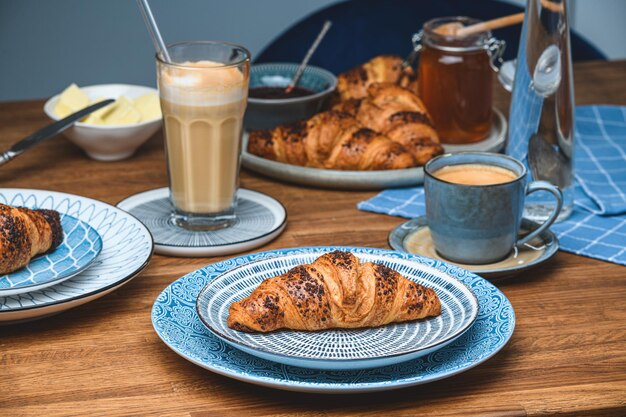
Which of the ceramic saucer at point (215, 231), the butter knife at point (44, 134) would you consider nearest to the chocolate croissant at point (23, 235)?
the ceramic saucer at point (215, 231)

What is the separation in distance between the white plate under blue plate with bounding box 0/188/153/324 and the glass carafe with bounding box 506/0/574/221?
2.04ft

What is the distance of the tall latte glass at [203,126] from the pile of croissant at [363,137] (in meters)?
0.24

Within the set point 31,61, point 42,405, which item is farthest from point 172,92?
point 31,61

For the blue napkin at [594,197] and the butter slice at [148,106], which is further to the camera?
the butter slice at [148,106]

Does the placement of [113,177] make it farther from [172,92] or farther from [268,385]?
[268,385]

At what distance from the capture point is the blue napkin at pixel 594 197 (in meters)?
1.38

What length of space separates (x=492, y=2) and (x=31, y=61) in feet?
5.70

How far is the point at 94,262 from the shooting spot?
4.00ft

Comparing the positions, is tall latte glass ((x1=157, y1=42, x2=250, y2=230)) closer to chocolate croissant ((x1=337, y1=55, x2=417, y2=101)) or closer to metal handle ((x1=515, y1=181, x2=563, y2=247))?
metal handle ((x1=515, y1=181, x2=563, y2=247))

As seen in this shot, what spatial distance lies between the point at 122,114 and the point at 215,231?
0.41 metres

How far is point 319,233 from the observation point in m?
1.43

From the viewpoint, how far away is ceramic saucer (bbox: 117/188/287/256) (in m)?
1.33

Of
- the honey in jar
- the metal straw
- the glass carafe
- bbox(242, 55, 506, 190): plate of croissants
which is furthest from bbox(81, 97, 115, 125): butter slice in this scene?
the glass carafe

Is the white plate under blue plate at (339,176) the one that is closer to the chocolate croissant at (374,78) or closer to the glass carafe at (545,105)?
the glass carafe at (545,105)
